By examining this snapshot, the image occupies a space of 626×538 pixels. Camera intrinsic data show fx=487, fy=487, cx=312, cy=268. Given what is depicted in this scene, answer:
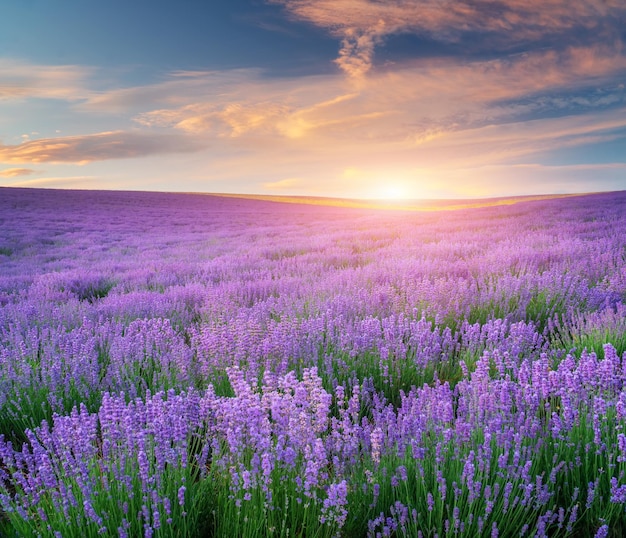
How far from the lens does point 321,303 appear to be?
4.77m

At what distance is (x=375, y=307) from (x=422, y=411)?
7.77ft

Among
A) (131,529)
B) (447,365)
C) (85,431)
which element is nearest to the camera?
(131,529)

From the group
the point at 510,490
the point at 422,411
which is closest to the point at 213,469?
the point at 422,411

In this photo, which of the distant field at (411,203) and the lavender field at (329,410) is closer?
the lavender field at (329,410)

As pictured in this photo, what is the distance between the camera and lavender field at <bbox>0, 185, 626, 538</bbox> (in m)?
1.80

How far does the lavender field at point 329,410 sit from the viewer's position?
1.80m

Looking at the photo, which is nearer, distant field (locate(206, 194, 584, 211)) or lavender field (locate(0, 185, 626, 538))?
lavender field (locate(0, 185, 626, 538))

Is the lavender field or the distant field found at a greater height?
the distant field

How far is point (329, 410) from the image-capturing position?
2.11m

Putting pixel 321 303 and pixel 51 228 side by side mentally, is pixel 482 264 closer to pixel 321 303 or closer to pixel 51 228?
pixel 321 303

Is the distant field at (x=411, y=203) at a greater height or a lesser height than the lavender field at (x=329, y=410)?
greater

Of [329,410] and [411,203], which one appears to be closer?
[329,410]

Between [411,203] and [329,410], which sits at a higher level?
[411,203]

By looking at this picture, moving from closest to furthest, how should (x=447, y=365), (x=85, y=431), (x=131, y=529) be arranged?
1. (x=131, y=529)
2. (x=85, y=431)
3. (x=447, y=365)
